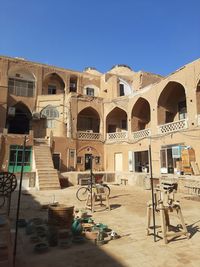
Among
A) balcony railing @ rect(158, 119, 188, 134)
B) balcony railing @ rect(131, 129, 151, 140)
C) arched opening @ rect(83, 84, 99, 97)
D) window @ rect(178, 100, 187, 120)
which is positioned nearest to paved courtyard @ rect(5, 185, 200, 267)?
balcony railing @ rect(158, 119, 188, 134)

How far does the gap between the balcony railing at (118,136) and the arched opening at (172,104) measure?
4.66 metres

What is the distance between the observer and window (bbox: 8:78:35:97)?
2703cm

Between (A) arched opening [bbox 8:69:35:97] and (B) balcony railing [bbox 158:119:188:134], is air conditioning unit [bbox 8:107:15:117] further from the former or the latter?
(B) balcony railing [bbox 158:119:188:134]

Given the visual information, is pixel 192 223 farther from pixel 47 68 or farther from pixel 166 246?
pixel 47 68

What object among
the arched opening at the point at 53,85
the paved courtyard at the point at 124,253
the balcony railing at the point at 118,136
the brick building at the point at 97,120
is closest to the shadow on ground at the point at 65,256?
the paved courtyard at the point at 124,253

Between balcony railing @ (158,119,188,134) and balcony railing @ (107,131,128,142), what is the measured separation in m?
4.86

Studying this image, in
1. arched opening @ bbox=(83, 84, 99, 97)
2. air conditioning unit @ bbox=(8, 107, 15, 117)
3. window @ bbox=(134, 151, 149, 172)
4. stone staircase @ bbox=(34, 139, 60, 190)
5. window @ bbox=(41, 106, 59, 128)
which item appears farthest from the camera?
arched opening @ bbox=(83, 84, 99, 97)

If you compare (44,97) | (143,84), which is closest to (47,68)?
(44,97)

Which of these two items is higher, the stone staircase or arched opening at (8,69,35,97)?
arched opening at (8,69,35,97)

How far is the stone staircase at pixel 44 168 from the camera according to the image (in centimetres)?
1738

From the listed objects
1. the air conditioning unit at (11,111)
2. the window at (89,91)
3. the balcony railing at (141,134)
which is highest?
the window at (89,91)

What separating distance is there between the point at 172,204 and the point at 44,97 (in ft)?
76.9

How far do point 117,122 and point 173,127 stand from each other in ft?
31.1

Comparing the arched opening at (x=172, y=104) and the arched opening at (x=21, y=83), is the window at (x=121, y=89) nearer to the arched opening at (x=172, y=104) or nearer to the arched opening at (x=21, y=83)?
the arched opening at (x=172, y=104)
